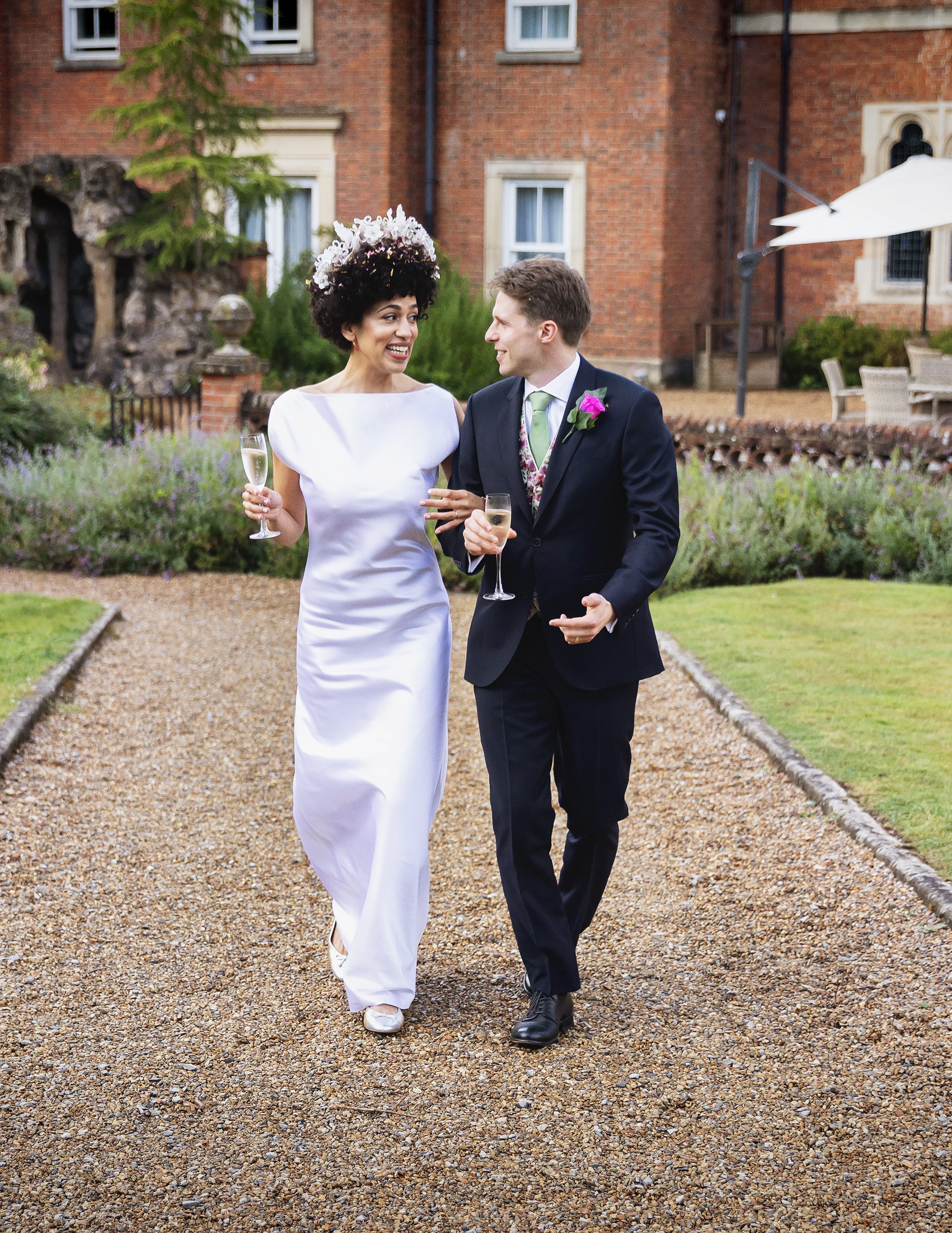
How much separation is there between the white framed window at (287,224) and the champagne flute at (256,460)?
17.0 metres

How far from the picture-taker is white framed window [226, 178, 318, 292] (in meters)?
20.6

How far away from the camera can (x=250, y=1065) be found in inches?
142

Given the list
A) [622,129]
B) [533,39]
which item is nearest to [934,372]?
[622,129]

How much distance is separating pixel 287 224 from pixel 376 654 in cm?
1818

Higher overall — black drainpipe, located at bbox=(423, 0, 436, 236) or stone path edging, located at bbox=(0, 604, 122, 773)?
black drainpipe, located at bbox=(423, 0, 436, 236)

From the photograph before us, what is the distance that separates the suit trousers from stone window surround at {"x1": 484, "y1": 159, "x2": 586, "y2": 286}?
16650 mm

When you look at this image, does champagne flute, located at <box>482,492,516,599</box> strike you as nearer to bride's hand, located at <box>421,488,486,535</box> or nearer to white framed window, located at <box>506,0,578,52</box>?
bride's hand, located at <box>421,488,486,535</box>

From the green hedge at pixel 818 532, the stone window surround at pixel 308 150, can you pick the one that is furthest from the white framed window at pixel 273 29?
the green hedge at pixel 818 532

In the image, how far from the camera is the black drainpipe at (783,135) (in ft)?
65.8

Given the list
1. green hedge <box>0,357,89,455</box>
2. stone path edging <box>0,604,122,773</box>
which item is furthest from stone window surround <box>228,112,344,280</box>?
stone path edging <box>0,604,122,773</box>

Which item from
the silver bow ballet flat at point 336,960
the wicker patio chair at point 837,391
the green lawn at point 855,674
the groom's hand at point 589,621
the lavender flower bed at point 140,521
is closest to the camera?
the groom's hand at point 589,621

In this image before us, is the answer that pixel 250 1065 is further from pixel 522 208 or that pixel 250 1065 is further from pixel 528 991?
pixel 522 208

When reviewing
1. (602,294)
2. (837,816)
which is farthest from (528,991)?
(602,294)

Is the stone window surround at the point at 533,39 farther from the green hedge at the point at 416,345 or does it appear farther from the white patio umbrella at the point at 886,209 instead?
the white patio umbrella at the point at 886,209
